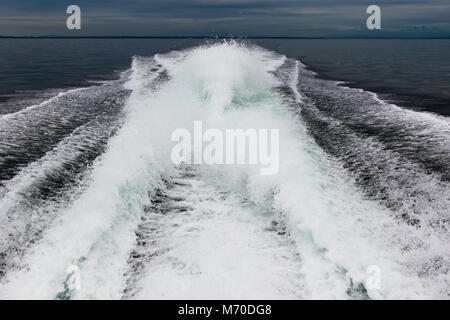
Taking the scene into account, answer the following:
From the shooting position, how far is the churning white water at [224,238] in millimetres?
5312

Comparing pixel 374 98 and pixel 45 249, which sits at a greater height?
pixel 374 98

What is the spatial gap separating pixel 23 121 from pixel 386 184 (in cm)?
1179

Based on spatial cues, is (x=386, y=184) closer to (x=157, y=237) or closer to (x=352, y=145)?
(x=352, y=145)

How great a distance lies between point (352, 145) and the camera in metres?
11.7

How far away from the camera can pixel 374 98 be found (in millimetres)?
19969

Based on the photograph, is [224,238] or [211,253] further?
[224,238]

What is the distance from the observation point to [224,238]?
259 inches

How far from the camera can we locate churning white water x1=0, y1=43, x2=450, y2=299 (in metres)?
5.31

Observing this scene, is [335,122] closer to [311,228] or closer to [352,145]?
[352,145]

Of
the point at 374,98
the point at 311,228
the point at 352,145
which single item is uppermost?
the point at 374,98
